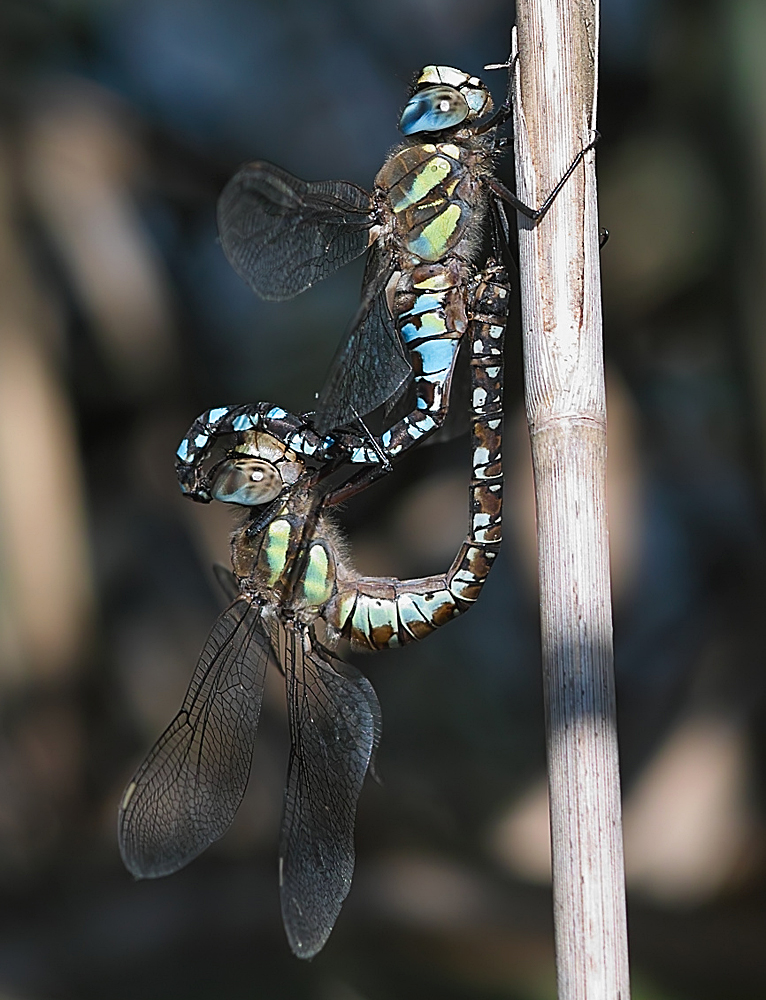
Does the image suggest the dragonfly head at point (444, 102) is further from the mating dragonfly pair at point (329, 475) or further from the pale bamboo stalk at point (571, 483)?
the pale bamboo stalk at point (571, 483)

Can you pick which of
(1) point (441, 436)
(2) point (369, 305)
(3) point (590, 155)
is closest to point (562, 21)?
(3) point (590, 155)

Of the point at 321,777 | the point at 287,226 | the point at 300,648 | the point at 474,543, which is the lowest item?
the point at 321,777

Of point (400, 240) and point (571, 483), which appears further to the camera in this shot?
point (400, 240)

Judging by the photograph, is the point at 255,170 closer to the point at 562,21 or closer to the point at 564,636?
the point at 562,21

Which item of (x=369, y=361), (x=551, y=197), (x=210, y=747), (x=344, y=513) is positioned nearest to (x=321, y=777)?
(x=210, y=747)

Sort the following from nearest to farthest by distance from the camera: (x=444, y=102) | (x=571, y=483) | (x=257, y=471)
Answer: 1. (x=571, y=483)
2. (x=444, y=102)
3. (x=257, y=471)

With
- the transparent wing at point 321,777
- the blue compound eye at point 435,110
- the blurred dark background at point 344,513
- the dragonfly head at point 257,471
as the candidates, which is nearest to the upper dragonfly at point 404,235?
the blue compound eye at point 435,110

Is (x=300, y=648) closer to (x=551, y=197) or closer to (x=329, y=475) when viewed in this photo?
(x=329, y=475)
